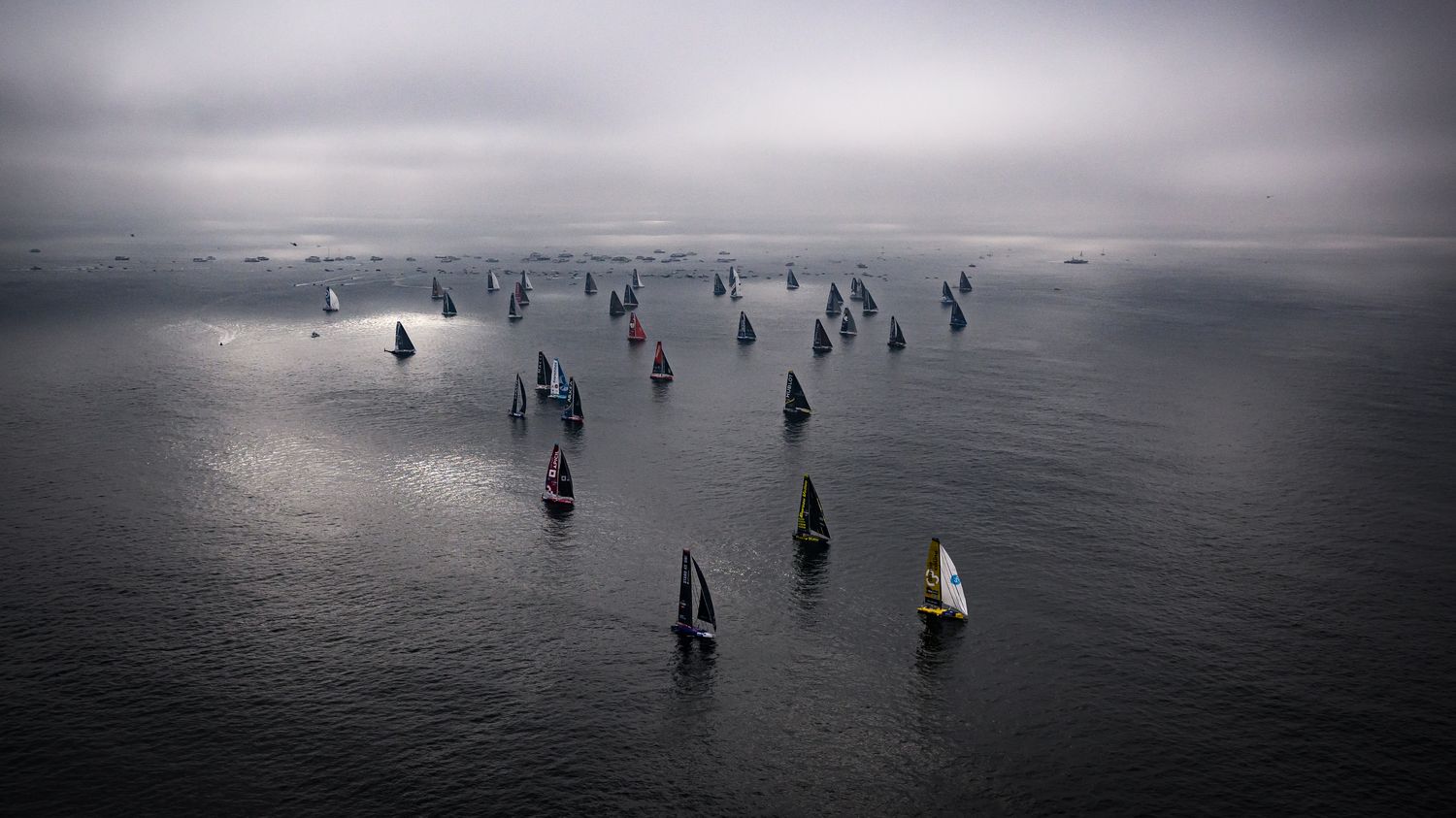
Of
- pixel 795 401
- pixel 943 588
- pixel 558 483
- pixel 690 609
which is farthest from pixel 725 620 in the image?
pixel 795 401

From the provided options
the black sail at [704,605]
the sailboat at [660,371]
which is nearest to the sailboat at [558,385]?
the sailboat at [660,371]

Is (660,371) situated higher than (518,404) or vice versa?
(660,371)

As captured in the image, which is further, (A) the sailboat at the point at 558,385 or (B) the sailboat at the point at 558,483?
(A) the sailboat at the point at 558,385

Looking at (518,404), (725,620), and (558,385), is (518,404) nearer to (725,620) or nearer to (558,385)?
(558,385)

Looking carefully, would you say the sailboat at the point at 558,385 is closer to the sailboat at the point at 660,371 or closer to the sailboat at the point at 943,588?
the sailboat at the point at 660,371

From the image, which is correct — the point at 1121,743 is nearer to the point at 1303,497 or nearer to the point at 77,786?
the point at 1303,497

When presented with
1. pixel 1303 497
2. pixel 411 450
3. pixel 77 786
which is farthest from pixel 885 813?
pixel 411 450

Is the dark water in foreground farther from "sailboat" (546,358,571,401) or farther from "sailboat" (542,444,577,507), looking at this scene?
"sailboat" (546,358,571,401)
